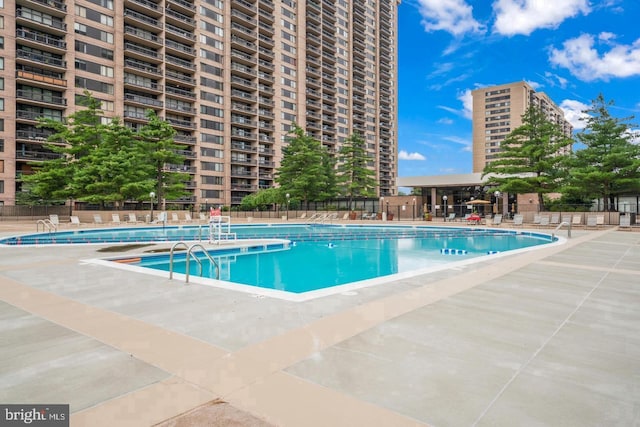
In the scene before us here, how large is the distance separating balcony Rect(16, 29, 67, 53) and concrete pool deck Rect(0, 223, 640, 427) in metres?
48.1

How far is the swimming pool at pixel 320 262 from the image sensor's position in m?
8.77

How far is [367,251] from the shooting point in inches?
631

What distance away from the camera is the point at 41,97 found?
43219mm

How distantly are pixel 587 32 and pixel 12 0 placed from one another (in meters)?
117

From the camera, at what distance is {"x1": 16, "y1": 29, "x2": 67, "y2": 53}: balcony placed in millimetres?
41594

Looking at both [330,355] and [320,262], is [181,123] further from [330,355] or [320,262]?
[330,355]

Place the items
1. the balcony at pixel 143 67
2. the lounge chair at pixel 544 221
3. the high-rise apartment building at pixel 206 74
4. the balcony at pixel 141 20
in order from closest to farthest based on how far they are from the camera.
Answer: the lounge chair at pixel 544 221 < the high-rise apartment building at pixel 206 74 < the balcony at pixel 141 20 < the balcony at pixel 143 67

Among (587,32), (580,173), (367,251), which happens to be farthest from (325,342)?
(587,32)

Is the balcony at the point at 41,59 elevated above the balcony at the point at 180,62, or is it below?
below

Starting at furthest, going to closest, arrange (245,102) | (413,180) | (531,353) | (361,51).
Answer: (361,51)
(245,102)
(413,180)
(531,353)

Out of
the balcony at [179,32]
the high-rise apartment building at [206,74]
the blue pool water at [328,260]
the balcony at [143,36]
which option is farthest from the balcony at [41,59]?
the blue pool water at [328,260]

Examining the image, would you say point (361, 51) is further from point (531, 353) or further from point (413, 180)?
point (531, 353)

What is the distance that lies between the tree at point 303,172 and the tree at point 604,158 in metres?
24.5

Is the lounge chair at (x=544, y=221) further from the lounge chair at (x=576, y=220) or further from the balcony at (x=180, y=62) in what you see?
the balcony at (x=180, y=62)
